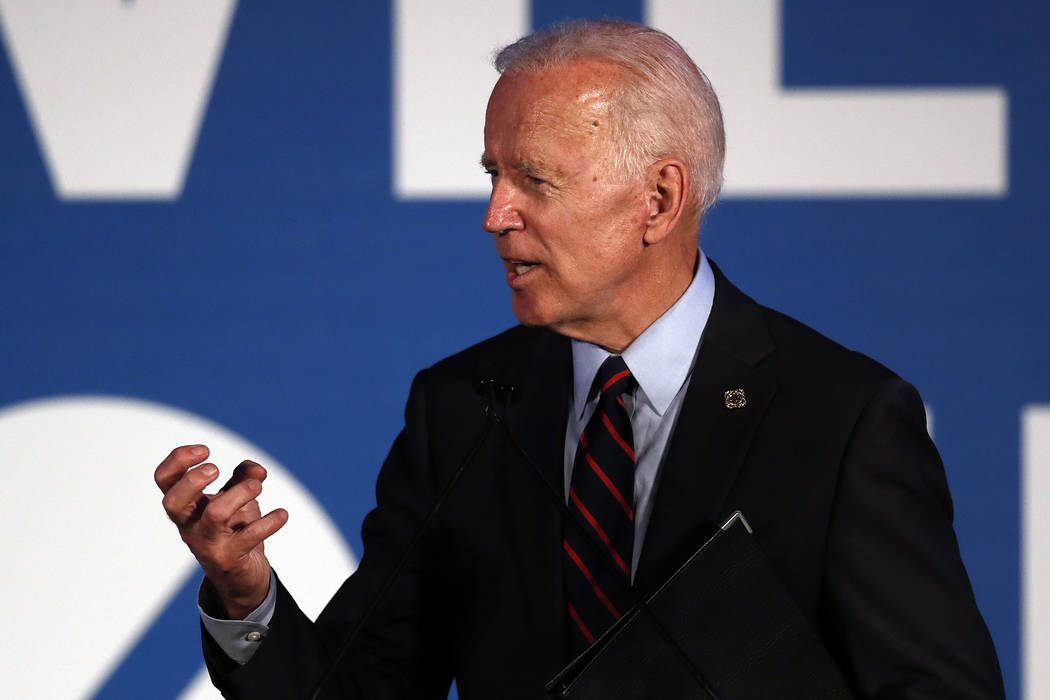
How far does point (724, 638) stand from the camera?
102cm

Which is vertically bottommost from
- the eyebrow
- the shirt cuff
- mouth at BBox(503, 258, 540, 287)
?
the shirt cuff

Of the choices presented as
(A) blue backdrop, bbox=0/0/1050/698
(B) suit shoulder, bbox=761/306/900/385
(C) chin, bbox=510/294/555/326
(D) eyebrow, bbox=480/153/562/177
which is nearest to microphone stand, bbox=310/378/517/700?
(C) chin, bbox=510/294/555/326

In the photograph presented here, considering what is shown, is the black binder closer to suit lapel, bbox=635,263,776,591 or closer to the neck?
suit lapel, bbox=635,263,776,591

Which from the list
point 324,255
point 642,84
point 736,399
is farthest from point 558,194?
point 324,255

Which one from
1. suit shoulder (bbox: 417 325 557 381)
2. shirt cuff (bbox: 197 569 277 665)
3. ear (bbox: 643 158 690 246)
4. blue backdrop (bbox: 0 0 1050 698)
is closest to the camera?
shirt cuff (bbox: 197 569 277 665)

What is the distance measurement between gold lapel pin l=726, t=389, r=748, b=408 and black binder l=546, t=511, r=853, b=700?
20cm

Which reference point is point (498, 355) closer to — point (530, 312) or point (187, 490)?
point (530, 312)

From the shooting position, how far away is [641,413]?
125 centimetres

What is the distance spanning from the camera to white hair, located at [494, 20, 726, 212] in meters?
1.20

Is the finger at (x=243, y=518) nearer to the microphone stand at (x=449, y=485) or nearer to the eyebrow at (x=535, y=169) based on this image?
the microphone stand at (x=449, y=485)

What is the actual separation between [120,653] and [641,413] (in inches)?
48.3

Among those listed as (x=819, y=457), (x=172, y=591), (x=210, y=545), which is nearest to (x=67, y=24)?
(x=172, y=591)

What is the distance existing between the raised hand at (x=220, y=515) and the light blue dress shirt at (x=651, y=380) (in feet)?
1.13

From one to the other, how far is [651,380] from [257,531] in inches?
17.4
